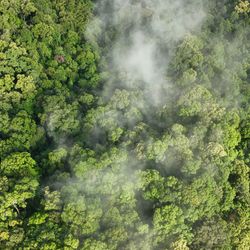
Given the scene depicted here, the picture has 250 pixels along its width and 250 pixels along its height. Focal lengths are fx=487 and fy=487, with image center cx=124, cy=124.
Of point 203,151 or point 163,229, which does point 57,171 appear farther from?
point 203,151

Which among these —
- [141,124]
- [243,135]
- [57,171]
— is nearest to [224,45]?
[243,135]

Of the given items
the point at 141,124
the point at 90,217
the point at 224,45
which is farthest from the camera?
the point at 224,45

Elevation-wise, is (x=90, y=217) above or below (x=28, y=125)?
below

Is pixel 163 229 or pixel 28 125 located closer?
pixel 163 229

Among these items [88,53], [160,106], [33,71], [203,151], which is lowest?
[203,151]

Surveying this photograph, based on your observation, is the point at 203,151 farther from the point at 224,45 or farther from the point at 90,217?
the point at 224,45

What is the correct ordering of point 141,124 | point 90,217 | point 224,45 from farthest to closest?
point 224,45 → point 141,124 → point 90,217
